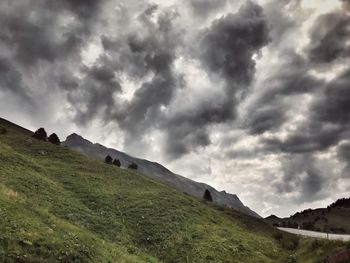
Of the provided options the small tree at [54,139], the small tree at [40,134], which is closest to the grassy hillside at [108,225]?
the small tree at [54,139]

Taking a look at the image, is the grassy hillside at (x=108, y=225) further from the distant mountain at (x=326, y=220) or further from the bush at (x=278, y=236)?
the distant mountain at (x=326, y=220)

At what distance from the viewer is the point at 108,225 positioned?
42.2 metres

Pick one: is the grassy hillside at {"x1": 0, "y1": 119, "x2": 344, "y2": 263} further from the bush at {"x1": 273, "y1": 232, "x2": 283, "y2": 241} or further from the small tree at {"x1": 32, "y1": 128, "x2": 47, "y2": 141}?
the small tree at {"x1": 32, "y1": 128, "x2": 47, "y2": 141}

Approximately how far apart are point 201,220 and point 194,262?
597 inches

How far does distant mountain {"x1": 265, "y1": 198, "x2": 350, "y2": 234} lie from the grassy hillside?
24766mm

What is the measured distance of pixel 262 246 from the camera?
1876 inches

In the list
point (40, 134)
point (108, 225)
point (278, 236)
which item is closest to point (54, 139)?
point (40, 134)

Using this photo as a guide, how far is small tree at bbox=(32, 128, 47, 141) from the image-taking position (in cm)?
9554

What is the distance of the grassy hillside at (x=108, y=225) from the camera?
2814 centimetres

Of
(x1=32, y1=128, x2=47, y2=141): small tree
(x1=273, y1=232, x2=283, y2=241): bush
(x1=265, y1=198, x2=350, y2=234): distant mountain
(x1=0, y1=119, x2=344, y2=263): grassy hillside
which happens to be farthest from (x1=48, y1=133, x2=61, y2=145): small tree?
(x1=273, y1=232, x2=283, y2=241): bush

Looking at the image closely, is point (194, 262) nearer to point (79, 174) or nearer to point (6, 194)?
point (6, 194)

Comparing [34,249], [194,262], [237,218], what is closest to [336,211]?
Answer: [237,218]

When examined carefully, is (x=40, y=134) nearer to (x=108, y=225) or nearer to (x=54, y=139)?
(x=54, y=139)

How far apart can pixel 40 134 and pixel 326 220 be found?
233ft
